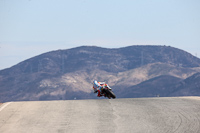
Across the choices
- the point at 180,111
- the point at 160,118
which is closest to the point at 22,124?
the point at 160,118

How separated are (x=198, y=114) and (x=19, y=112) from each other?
948cm

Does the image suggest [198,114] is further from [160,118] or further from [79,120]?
[79,120]

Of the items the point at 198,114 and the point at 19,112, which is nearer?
the point at 198,114

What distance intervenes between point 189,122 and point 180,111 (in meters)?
3.07

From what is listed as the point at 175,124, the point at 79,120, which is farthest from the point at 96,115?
the point at 175,124

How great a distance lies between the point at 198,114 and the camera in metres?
20.7

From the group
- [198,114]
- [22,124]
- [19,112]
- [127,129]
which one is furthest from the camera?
[19,112]

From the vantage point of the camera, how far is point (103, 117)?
20250 millimetres

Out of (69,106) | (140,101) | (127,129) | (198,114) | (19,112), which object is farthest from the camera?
(140,101)

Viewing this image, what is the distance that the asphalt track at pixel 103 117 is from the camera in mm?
17766

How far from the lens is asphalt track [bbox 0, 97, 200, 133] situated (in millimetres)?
17766

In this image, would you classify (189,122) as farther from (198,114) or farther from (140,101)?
(140,101)

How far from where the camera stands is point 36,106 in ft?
78.3

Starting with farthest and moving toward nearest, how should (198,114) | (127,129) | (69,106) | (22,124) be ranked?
1. (69,106)
2. (198,114)
3. (22,124)
4. (127,129)
